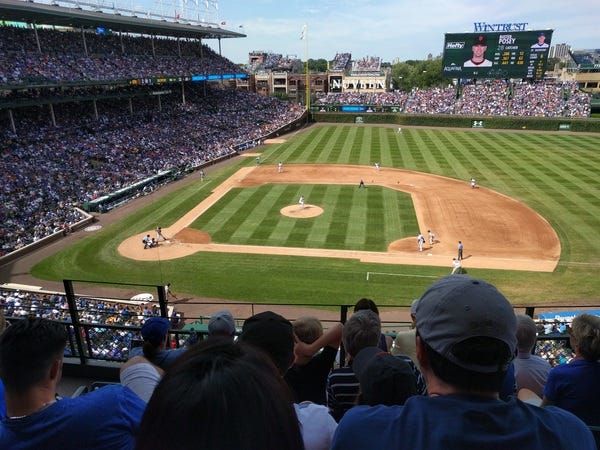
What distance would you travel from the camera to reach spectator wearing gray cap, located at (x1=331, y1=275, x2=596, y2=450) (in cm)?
167

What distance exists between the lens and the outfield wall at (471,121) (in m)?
57.7

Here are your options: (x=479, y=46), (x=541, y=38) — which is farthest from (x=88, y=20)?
(x=541, y=38)

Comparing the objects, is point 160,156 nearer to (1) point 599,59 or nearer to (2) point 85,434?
(2) point 85,434

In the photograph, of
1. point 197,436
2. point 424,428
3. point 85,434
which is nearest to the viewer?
point 197,436

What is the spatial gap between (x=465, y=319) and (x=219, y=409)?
1.09 m

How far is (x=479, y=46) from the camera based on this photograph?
2378 inches

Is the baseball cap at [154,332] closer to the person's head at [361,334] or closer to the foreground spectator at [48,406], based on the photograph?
the foreground spectator at [48,406]

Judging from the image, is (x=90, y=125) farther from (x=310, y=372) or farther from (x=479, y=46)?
(x=479, y=46)

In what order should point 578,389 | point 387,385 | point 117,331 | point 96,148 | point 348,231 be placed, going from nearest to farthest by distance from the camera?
point 387,385
point 578,389
point 117,331
point 348,231
point 96,148

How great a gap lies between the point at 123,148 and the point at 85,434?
142 ft

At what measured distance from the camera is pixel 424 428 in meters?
1.70

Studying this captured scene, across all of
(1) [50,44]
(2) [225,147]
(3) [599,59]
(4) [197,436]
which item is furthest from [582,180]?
(3) [599,59]

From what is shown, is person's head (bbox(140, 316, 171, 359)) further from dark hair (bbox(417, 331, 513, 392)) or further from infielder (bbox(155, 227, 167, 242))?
infielder (bbox(155, 227, 167, 242))

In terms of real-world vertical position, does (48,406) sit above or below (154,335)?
above
